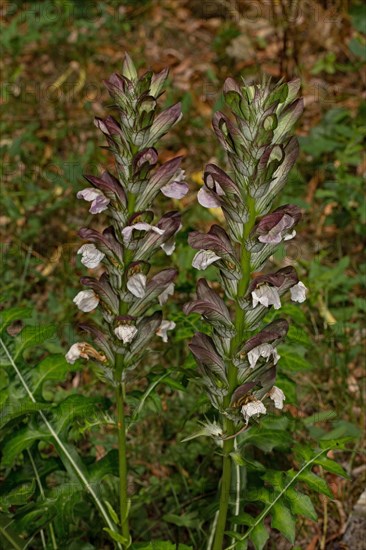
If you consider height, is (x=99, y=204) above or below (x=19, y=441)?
above

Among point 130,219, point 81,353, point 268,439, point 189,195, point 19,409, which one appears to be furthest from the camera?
point 189,195

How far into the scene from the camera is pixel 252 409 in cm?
281

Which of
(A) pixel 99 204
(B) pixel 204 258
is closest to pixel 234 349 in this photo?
(B) pixel 204 258

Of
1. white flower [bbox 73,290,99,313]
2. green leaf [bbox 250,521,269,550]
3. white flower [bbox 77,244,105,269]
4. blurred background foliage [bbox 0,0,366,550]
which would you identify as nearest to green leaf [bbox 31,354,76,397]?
blurred background foliage [bbox 0,0,366,550]

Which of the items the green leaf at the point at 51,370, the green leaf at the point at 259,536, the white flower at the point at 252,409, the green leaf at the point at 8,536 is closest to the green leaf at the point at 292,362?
the green leaf at the point at 259,536

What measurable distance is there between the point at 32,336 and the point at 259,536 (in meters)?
1.34

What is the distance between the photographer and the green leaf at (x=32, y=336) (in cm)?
365

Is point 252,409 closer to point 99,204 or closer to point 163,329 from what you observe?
point 163,329

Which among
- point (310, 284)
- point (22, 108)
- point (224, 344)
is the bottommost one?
point (310, 284)

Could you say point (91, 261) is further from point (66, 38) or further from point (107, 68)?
point (66, 38)

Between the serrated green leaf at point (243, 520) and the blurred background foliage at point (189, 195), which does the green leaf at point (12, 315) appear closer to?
the blurred background foliage at point (189, 195)

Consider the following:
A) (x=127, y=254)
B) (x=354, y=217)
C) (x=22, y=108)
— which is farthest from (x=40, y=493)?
(x=22, y=108)

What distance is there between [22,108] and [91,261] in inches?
194

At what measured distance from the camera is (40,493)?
12.7 ft
